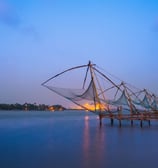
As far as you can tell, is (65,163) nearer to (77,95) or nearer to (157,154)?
(157,154)

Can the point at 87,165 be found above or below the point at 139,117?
below

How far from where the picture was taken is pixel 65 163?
1400 cm

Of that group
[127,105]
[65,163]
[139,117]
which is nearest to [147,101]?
[127,105]

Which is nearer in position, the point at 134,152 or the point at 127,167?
the point at 127,167

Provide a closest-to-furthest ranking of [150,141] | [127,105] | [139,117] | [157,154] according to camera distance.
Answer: [157,154] < [150,141] < [139,117] < [127,105]

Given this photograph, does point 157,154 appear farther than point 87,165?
Yes

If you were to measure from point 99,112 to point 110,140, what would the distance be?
9.39m

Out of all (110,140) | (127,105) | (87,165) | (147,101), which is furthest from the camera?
(147,101)

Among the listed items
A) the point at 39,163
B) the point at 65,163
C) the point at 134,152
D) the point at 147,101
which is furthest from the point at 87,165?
the point at 147,101

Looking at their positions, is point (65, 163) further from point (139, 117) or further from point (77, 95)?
point (139, 117)

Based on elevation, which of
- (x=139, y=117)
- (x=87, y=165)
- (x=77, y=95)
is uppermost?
(x=77, y=95)

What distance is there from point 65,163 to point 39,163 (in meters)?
1.15

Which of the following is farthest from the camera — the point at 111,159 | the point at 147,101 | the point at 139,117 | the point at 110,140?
the point at 147,101

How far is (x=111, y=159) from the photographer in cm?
1487
